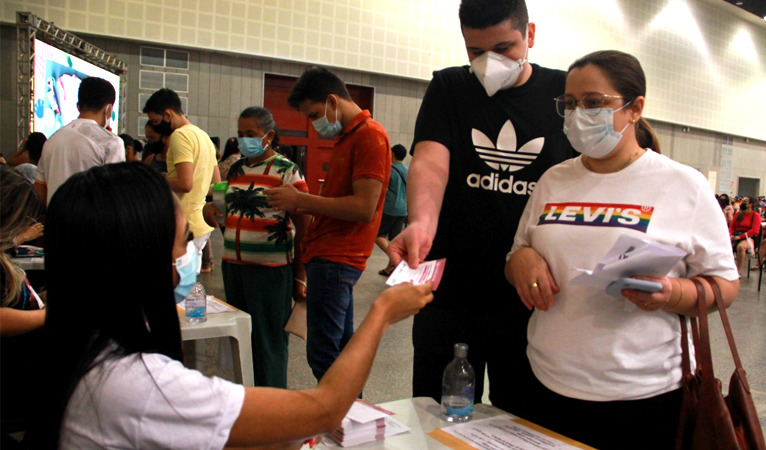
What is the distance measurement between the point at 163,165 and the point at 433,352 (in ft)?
13.9

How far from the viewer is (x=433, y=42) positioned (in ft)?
36.7

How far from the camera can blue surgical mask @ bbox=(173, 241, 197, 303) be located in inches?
51.1

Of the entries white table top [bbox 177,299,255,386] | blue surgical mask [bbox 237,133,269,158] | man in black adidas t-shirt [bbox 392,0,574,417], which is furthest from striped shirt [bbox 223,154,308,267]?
man in black adidas t-shirt [bbox 392,0,574,417]

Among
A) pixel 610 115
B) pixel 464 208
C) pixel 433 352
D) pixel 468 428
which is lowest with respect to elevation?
pixel 468 428

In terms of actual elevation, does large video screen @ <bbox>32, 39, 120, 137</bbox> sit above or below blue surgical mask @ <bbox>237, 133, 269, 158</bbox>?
above

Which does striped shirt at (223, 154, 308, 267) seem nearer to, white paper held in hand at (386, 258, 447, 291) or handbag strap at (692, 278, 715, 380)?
white paper held in hand at (386, 258, 447, 291)

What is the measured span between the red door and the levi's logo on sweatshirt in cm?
912

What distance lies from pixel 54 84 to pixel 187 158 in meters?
4.20

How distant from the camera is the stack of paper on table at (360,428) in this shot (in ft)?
4.43

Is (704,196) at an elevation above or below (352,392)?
above

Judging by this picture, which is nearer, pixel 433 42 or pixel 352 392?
→ pixel 352 392

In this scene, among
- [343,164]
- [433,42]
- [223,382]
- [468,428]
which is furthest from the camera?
[433,42]

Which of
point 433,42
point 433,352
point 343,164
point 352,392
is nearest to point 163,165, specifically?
point 343,164

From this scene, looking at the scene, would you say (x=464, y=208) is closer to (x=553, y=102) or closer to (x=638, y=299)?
(x=553, y=102)
